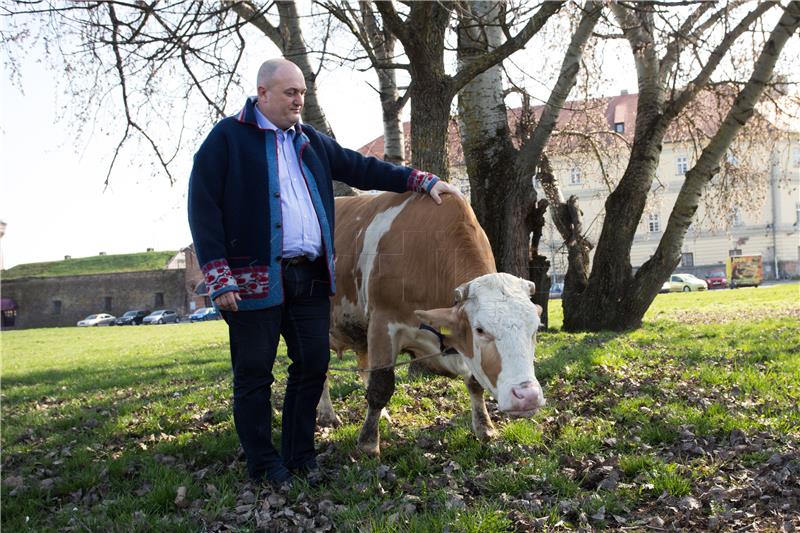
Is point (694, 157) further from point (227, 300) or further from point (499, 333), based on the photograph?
point (227, 300)

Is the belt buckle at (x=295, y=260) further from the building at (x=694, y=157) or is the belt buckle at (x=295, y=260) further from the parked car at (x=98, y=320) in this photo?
the parked car at (x=98, y=320)

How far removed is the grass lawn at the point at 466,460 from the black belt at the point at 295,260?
1349mm

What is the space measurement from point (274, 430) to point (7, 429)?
10.0 ft

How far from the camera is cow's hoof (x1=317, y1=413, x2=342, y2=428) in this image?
5582mm

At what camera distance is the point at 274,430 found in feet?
17.7

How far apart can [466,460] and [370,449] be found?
0.71 m

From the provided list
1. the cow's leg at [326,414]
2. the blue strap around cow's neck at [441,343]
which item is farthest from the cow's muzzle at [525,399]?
the cow's leg at [326,414]

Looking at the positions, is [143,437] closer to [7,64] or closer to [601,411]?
[601,411]

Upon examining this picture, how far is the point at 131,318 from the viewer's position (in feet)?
191

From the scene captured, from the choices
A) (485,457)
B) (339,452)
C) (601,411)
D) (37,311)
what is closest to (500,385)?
(485,457)

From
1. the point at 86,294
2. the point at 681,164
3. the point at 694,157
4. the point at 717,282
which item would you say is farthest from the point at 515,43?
the point at 86,294

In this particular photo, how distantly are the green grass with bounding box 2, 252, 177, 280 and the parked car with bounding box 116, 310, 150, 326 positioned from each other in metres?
5.12

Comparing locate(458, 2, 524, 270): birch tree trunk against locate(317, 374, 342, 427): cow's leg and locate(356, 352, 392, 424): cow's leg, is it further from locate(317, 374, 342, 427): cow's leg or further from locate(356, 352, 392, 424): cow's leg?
locate(317, 374, 342, 427): cow's leg

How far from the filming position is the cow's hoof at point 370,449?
15.0 feet
